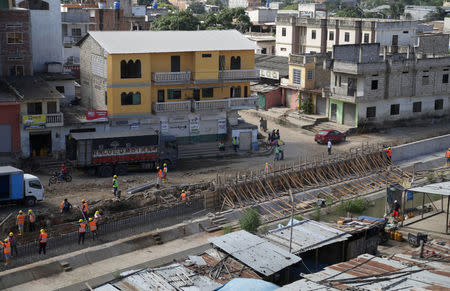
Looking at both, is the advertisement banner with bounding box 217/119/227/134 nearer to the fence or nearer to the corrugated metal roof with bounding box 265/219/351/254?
the fence

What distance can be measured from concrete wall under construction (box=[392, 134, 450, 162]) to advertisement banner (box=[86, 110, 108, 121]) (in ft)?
74.0

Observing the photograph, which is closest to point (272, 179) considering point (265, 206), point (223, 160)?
point (265, 206)

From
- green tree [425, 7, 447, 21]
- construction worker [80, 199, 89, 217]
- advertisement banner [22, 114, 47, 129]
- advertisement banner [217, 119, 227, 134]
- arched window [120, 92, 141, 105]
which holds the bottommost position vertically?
construction worker [80, 199, 89, 217]

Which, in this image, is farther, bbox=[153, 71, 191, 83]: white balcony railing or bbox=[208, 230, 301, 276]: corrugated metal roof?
bbox=[153, 71, 191, 83]: white balcony railing

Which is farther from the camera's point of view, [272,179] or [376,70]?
[376,70]

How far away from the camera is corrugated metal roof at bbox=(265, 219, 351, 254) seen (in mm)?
29234

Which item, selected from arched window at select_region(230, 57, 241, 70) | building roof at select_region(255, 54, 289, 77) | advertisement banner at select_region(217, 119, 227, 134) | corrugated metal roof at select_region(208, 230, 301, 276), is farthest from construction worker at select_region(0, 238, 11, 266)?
building roof at select_region(255, 54, 289, 77)

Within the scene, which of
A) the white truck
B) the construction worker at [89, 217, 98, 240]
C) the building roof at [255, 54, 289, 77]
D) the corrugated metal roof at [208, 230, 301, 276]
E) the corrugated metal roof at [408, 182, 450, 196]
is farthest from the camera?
the building roof at [255, 54, 289, 77]

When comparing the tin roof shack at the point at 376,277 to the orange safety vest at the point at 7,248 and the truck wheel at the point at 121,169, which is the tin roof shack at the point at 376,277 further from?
the truck wheel at the point at 121,169

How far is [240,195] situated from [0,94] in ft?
59.8

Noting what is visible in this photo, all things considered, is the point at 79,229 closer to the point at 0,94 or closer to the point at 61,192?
the point at 61,192

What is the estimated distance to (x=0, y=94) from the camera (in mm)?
44688

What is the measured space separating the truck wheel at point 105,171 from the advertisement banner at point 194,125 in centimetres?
920

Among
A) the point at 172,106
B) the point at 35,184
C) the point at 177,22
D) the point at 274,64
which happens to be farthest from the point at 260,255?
the point at 177,22
